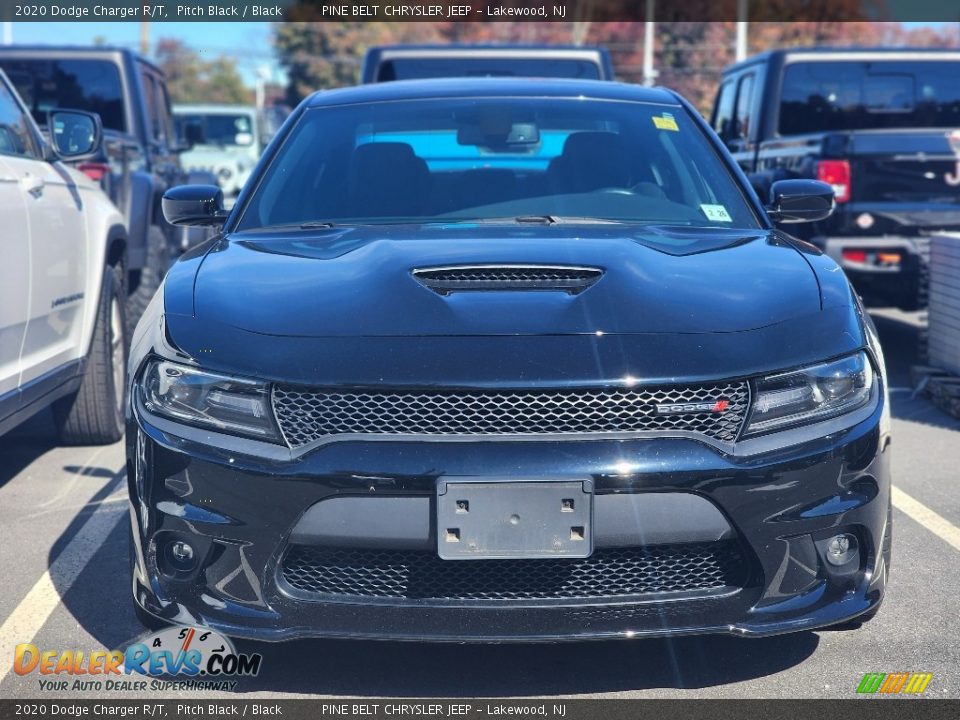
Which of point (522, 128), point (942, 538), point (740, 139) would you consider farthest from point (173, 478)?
point (740, 139)

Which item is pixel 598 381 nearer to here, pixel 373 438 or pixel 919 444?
pixel 373 438

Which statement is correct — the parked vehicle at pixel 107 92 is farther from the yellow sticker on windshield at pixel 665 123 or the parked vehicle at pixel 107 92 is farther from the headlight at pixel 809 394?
the headlight at pixel 809 394

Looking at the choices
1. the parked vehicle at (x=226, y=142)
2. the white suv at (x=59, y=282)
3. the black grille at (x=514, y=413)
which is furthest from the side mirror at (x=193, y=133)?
the parked vehicle at (x=226, y=142)

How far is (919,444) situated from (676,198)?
2.61 m

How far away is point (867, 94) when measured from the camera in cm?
1030

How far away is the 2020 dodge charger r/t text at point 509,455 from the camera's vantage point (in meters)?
2.95

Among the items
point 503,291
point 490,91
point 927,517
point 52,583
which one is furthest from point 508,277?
point 927,517

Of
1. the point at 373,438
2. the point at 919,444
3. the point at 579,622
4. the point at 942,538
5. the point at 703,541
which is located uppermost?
the point at 373,438

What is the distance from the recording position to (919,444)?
6379mm

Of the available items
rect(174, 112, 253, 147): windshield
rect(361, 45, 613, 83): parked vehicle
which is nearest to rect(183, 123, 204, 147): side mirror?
rect(361, 45, 613, 83): parked vehicle

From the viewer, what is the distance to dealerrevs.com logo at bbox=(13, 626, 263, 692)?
3.35 metres

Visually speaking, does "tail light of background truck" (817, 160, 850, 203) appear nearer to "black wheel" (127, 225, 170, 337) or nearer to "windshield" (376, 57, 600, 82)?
"windshield" (376, 57, 600, 82)

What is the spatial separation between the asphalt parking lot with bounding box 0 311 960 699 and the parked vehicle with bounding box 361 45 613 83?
7.32 m

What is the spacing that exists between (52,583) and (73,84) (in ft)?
21.8
